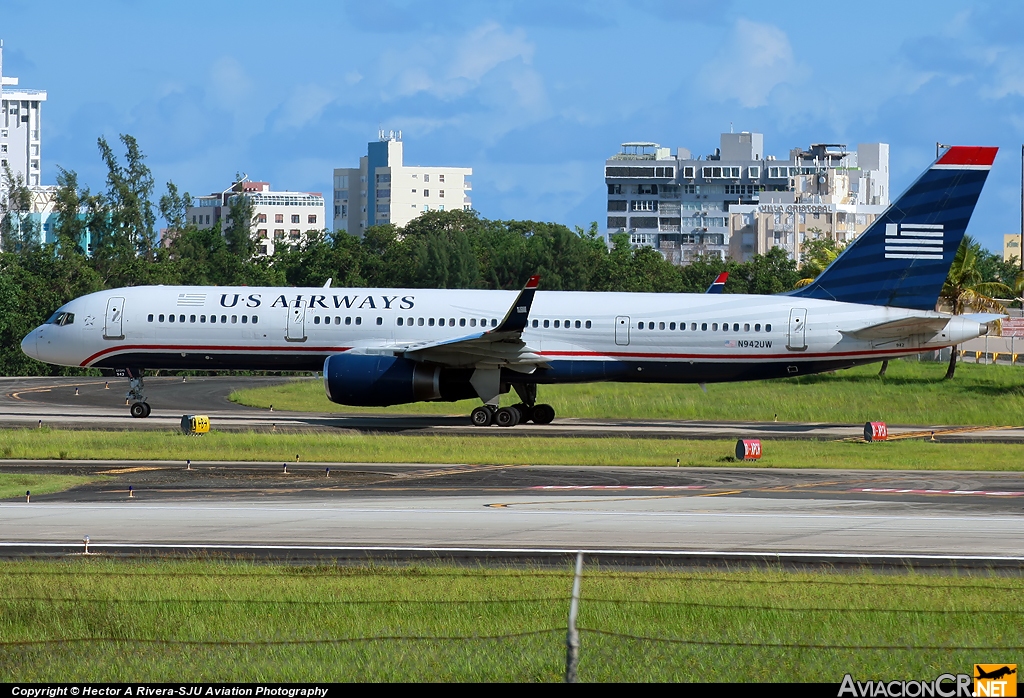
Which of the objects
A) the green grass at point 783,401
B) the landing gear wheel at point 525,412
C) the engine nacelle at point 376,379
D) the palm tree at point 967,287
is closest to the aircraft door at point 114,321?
the engine nacelle at point 376,379

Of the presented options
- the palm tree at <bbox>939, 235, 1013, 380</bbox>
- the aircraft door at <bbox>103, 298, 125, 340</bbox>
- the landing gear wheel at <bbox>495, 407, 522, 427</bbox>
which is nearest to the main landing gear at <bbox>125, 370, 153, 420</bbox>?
the aircraft door at <bbox>103, 298, 125, 340</bbox>

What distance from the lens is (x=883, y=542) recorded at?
63.6 feet

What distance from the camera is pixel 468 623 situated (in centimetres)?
1305

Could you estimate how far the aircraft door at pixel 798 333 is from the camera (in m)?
40.6

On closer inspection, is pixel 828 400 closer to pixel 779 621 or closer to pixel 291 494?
pixel 291 494

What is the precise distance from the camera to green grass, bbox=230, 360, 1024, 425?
48000 mm

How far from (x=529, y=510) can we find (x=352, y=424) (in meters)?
18.8

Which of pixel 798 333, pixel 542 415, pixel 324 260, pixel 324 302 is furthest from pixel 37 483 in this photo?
pixel 324 260

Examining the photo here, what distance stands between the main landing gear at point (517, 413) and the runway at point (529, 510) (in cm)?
1095

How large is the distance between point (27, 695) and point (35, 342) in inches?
1410

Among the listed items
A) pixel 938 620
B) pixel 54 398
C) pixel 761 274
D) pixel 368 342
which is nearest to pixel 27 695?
pixel 938 620

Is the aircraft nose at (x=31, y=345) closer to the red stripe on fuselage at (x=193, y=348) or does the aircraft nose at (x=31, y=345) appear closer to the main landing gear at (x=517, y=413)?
the red stripe on fuselage at (x=193, y=348)

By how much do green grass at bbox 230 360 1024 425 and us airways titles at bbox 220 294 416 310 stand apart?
7.10m

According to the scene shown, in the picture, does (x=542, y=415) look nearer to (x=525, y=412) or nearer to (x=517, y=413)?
(x=525, y=412)
